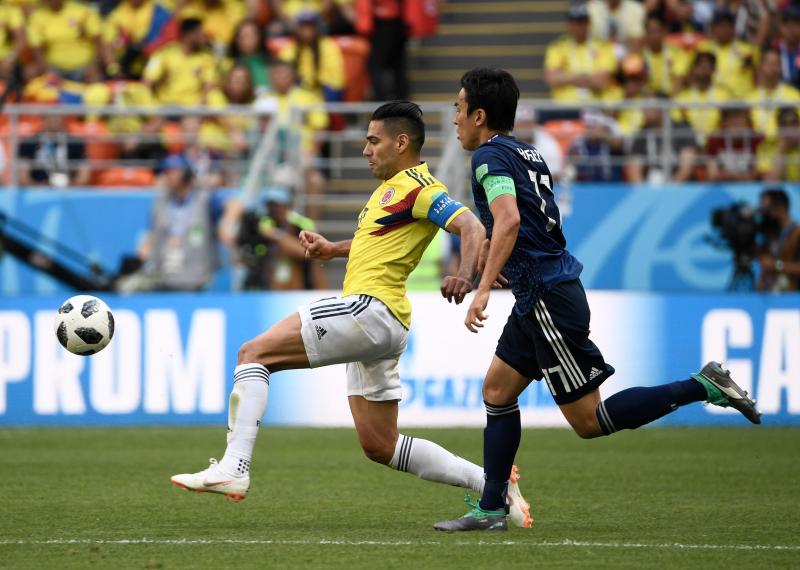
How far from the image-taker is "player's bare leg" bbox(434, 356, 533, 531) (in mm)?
7523

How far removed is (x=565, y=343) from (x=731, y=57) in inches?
440

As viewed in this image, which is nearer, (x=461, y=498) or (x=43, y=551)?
(x=43, y=551)

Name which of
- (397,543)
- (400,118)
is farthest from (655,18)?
(397,543)

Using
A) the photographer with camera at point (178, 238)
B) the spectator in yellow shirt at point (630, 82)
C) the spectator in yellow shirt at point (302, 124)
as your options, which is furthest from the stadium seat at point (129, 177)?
the spectator in yellow shirt at point (630, 82)

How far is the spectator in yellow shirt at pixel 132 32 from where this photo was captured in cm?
1944

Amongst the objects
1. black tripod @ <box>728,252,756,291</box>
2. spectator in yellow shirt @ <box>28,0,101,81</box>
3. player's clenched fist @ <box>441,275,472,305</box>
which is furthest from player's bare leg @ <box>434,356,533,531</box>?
spectator in yellow shirt @ <box>28,0,101,81</box>

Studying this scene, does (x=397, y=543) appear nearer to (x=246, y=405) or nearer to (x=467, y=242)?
(x=246, y=405)

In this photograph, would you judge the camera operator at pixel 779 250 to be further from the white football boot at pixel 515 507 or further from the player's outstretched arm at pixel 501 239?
the player's outstretched arm at pixel 501 239

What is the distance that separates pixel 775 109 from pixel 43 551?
11923 mm

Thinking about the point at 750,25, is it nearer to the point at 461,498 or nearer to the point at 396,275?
the point at 461,498

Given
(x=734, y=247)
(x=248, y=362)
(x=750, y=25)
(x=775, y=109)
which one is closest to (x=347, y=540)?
(x=248, y=362)

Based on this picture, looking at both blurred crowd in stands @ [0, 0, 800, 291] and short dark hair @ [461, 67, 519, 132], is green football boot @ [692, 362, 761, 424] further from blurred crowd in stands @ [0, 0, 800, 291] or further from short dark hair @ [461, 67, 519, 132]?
blurred crowd in stands @ [0, 0, 800, 291]

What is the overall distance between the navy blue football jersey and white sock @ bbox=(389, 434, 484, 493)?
93cm

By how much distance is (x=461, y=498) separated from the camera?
364 inches
